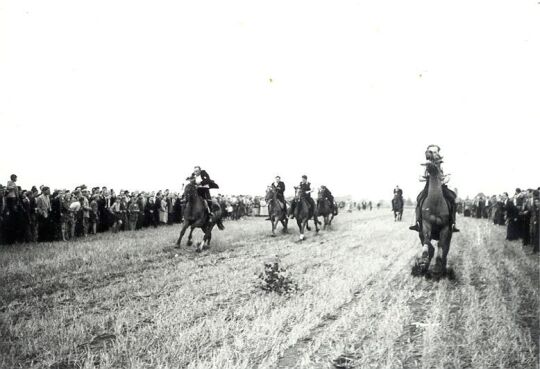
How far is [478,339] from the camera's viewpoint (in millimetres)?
4797

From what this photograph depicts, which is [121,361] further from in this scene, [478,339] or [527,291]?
[527,291]

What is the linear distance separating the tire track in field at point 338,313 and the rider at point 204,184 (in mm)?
5846

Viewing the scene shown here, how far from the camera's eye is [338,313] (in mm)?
5922

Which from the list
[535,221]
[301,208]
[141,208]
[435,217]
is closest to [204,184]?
[301,208]

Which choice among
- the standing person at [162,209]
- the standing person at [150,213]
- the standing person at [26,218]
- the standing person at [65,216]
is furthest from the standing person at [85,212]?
the standing person at [162,209]

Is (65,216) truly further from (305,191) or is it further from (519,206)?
(519,206)

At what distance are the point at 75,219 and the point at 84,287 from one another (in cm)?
902

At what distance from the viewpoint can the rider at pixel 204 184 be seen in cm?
1273

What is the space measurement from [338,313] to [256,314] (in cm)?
120

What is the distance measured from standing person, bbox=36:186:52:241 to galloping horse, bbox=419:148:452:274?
40.3 ft

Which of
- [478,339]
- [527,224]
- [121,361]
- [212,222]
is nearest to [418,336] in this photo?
[478,339]

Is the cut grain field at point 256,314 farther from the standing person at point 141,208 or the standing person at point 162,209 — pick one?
the standing person at point 162,209

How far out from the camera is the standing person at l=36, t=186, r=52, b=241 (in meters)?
14.0

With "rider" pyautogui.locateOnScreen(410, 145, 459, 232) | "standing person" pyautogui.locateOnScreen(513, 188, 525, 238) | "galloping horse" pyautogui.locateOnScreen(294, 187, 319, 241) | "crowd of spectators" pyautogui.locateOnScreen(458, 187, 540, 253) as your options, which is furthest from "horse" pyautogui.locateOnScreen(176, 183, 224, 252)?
"standing person" pyautogui.locateOnScreen(513, 188, 525, 238)
